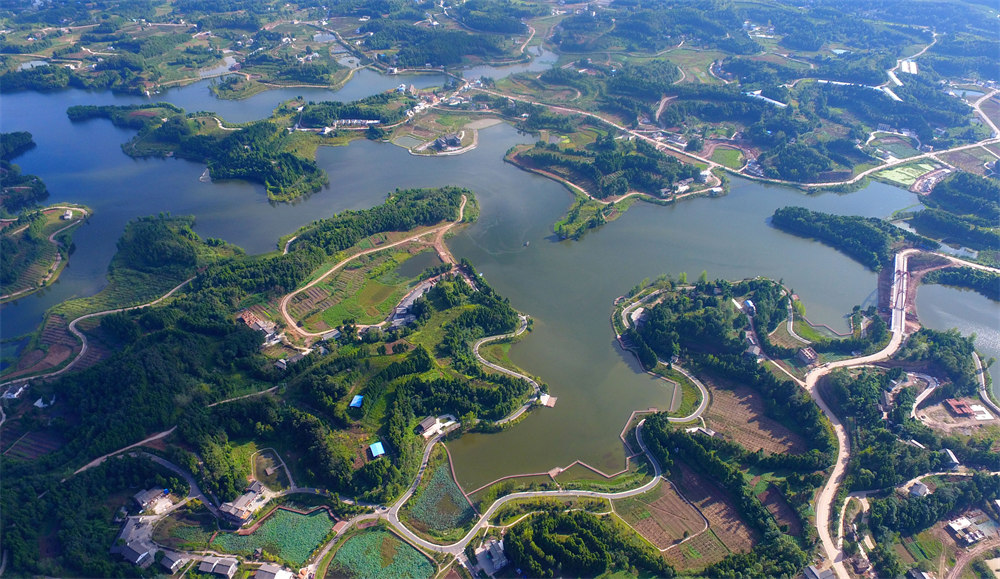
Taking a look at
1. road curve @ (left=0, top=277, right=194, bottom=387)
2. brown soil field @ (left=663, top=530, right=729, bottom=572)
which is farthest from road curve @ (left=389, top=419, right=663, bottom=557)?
road curve @ (left=0, top=277, right=194, bottom=387)

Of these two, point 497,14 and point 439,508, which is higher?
point 497,14

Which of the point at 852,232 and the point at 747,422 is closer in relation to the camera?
the point at 747,422

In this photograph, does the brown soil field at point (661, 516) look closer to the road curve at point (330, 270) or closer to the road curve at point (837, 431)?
the road curve at point (837, 431)

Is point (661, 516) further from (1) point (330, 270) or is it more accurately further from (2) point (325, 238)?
(2) point (325, 238)

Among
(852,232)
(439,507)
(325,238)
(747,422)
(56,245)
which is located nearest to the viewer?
(439,507)

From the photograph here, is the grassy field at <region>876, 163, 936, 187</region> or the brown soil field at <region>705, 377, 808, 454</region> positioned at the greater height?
the grassy field at <region>876, 163, 936, 187</region>

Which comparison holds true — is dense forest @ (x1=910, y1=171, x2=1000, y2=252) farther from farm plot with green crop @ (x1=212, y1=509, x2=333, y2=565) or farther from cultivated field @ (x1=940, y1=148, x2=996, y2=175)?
farm plot with green crop @ (x1=212, y1=509, x2=333, y2=565)

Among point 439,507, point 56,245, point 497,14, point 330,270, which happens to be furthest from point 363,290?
point 497,14
